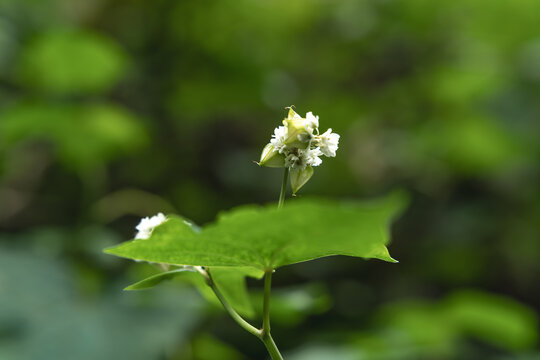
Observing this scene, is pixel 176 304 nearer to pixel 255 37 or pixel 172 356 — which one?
pixel 172 356

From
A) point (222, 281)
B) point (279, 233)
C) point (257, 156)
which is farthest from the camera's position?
point (257, 156)

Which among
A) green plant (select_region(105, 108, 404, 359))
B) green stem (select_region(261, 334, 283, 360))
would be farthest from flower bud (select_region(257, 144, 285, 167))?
green stem (select_region(261, 334, 283, 360))

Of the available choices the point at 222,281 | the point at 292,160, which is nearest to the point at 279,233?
the point at 292,160

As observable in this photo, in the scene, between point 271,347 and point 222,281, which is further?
point 222,281

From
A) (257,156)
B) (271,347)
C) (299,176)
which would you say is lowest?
(271,347)

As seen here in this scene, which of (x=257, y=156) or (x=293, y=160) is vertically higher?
(x=257, y=156)

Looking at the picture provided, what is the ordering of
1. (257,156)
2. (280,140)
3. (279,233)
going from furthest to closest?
1. (257,156)
2. (280,140)
3. (279,233)

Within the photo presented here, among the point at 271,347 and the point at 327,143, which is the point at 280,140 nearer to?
the point at 327,143

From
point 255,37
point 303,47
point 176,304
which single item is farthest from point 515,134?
point 176,304
